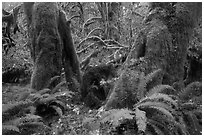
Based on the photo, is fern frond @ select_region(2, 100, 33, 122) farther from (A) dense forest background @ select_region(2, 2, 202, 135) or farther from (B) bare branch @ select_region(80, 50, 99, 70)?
(B) bare branch @ select_region(80, 50, 99, 70)

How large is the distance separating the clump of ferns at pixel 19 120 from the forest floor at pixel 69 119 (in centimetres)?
21

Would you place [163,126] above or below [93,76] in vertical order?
below

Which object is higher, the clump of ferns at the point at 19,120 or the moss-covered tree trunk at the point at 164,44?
the moss-covered tree trunk at the point at 164,44

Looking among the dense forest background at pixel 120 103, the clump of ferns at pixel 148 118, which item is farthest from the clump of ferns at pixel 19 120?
the clump of ferns at pixel 148 118

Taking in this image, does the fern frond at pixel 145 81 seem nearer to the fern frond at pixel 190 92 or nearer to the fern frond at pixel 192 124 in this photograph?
the fern frond at pixel 190 92

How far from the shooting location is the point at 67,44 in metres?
8.56

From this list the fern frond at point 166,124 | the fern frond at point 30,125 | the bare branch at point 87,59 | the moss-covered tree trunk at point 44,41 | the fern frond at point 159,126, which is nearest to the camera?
the fern frond at point 159,126

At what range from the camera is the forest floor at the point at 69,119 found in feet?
17.6

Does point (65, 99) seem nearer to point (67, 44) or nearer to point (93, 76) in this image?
point (93, 76)

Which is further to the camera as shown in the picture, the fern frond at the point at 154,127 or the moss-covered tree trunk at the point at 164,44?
the moss-covered tree trunk at the point at 164,44

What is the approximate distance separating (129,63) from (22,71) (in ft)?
23.1

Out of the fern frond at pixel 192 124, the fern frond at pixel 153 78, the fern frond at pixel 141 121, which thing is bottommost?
the fern frond at pixel 192 124

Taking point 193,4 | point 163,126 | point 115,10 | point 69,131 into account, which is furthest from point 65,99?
point 115,10

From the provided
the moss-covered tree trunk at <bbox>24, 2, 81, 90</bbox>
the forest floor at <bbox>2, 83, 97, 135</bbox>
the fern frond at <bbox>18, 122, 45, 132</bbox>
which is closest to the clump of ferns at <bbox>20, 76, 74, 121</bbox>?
the forest floor at <bbox>2, 83, 97, 135</bbox>
